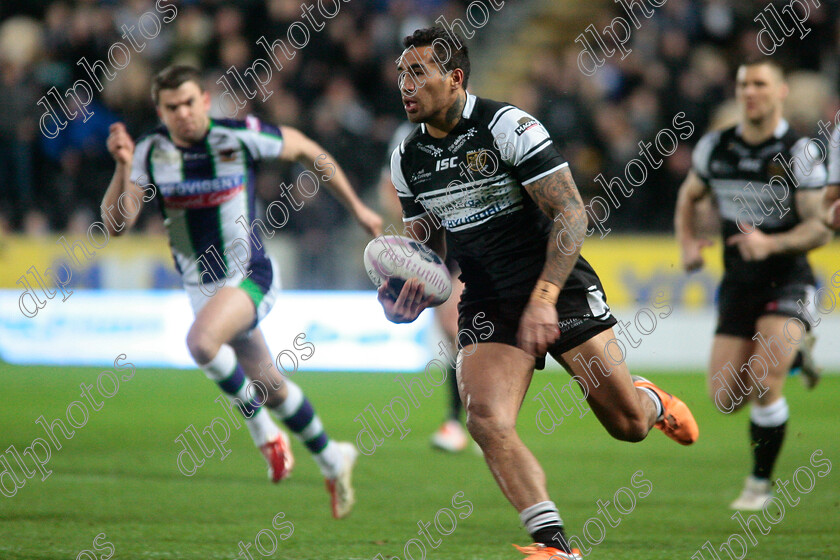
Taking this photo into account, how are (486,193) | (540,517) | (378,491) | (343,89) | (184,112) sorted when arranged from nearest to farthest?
(540,517)
(486,193)
(184,112)
(378,491)
(343,89)

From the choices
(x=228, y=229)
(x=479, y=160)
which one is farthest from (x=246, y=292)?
(x=479, y=160)

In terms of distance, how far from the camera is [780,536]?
208 inches

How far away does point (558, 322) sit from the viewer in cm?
446

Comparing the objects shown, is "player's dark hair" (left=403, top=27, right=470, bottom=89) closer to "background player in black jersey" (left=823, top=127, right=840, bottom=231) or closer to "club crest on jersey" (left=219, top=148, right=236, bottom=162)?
"club crest on jersey" (left=219, top=148, right=236, bottom=162)

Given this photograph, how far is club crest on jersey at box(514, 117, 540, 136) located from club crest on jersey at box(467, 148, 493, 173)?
0.17 meters

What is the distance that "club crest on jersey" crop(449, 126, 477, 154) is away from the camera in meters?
4.44

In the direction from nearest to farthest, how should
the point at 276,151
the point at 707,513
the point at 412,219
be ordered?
1. the point at 412,219
2. the point at 707,513
3. the point at 276,151

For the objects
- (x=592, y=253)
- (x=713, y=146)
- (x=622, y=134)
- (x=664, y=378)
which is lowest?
(x=664, y=378)

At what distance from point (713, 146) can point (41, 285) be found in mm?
9748

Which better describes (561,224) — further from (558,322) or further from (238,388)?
(238,388)

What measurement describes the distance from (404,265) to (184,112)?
244cm

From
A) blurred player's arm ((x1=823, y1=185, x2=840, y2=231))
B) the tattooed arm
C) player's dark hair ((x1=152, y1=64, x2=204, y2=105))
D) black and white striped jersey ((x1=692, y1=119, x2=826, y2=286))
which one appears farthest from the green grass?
player's dark hair ((x1=152, y1=64, x2=204, y2=105))

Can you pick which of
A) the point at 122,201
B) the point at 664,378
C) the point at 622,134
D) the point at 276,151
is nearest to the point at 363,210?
the point at 276,151

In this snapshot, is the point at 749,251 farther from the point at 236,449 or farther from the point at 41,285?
the point at 41,285
